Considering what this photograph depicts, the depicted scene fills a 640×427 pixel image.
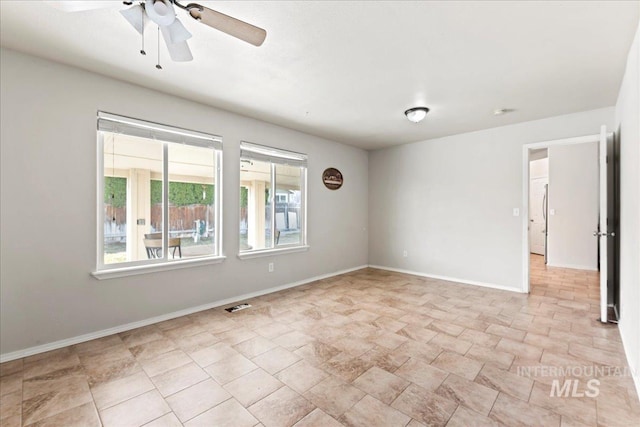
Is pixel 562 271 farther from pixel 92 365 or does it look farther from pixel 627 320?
pixel 92 365

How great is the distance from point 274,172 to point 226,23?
9.45 ft

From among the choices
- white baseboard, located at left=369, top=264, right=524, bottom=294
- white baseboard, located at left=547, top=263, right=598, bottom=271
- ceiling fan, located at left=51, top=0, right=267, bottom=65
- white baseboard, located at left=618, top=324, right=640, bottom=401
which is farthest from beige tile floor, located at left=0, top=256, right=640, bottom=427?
white baseboard, located at left=547, top=263, right=598, bottom=271

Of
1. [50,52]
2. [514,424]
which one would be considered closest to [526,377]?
[514,424]

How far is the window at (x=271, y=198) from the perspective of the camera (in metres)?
4.10

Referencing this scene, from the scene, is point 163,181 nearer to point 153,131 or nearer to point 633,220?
point 153,131

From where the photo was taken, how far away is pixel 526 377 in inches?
82.0

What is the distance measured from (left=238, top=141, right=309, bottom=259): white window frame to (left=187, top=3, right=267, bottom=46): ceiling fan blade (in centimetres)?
226

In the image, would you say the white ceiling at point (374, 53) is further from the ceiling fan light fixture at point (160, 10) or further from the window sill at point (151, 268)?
the window sill at point (151, 268)

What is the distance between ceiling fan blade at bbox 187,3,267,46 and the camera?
157 centimetres

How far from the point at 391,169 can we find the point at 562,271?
12.9ft

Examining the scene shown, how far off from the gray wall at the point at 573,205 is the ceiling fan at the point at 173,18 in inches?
271

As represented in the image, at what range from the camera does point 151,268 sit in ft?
10.1

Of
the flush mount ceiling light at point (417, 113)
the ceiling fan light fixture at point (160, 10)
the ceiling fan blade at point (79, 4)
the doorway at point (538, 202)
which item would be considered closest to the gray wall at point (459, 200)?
the flush mount ceiling light at point (417, 113)

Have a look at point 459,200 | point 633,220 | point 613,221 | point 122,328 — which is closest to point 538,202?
point 459,200
